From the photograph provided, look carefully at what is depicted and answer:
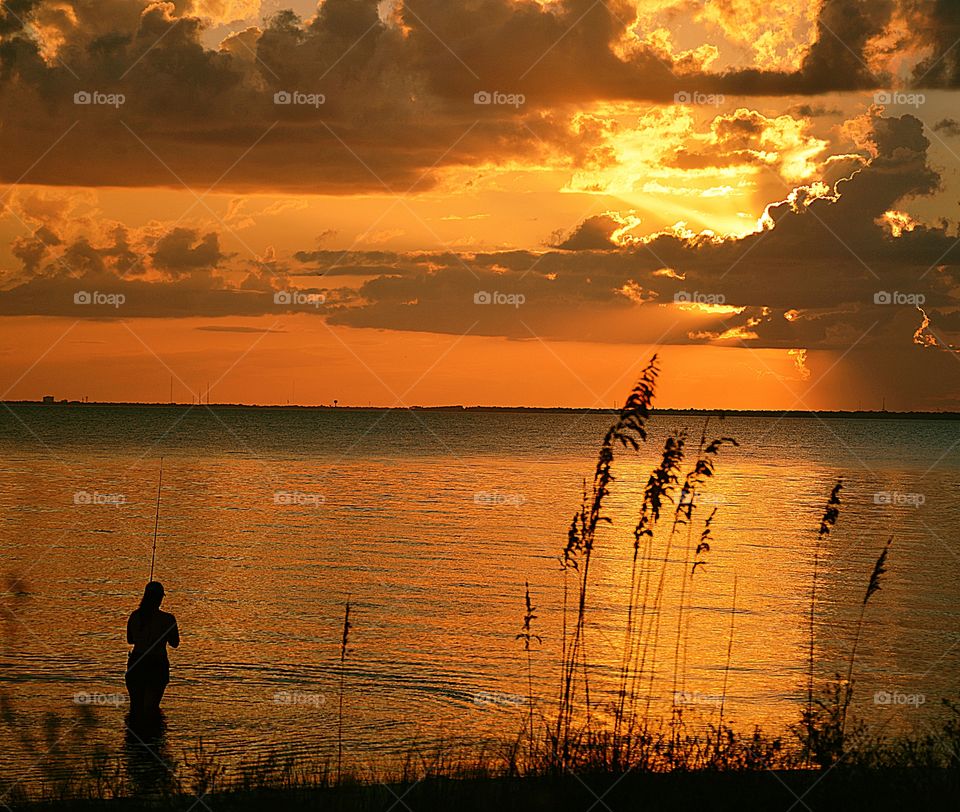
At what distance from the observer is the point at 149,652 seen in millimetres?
19516

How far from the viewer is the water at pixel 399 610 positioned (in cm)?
2084

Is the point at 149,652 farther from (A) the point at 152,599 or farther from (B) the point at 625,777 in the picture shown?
(B) the point at 625,777

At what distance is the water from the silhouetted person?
0.45 m

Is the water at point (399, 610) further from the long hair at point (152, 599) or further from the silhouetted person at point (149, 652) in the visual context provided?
the long hair at point (152, 599)

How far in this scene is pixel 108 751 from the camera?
18562 mm

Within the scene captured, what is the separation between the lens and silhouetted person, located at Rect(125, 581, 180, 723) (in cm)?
1905

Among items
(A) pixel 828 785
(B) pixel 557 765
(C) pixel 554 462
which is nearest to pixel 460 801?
(B) pixel 557 765

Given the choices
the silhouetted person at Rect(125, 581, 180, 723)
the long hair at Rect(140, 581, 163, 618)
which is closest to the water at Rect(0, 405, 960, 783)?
the silhouetted person at Rect(125, 581, 180, 723)

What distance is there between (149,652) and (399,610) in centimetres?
1282

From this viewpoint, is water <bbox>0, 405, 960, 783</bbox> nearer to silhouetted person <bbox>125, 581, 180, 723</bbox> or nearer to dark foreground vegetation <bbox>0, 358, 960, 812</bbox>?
silhouetted person <bbox>125, 581, 180, 723</bbox>

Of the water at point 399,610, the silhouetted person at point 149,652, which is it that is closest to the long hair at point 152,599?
the silhouetted person at point 149,652

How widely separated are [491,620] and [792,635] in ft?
24.8

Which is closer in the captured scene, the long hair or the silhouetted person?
the long hair

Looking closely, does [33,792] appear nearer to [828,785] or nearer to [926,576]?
[828,785]
